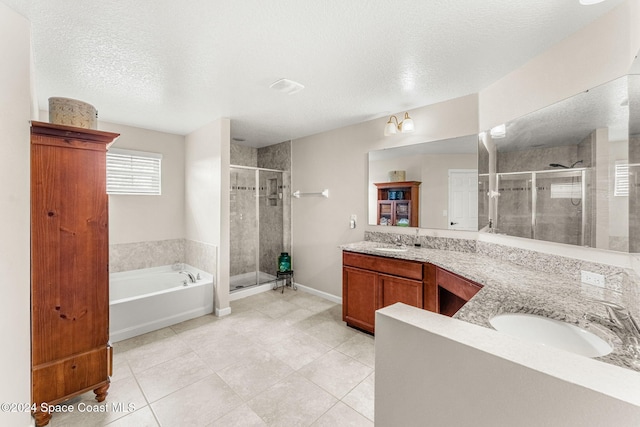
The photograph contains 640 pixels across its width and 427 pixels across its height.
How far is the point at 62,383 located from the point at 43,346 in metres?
0.30

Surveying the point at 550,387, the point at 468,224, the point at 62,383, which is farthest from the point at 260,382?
the point at 468,224

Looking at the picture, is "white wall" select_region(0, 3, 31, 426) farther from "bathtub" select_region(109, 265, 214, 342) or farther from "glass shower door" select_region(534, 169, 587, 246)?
"glass shower door" select_region(534, 169, 587, 246)

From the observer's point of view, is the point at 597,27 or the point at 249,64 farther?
the point at 249,64

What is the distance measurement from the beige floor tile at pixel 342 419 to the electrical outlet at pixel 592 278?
5.41ft

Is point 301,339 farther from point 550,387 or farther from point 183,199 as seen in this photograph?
point 183,199

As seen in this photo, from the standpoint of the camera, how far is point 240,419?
1.77 m

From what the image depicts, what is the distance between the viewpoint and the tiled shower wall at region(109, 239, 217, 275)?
3.64 metres

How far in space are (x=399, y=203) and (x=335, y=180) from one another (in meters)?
1.08

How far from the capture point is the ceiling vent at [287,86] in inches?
94.5

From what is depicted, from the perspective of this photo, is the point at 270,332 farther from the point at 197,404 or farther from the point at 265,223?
the point at 265,223

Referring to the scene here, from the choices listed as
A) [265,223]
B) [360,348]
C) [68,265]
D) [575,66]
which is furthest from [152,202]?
[575,66]

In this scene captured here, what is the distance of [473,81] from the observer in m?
2.40

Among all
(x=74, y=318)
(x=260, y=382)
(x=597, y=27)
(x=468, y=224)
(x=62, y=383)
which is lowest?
(x=260, y=382)

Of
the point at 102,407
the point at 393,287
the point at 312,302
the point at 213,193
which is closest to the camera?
the point at 102,407
